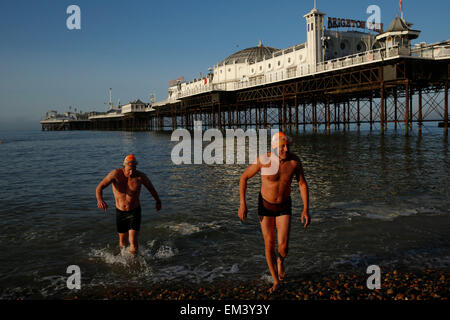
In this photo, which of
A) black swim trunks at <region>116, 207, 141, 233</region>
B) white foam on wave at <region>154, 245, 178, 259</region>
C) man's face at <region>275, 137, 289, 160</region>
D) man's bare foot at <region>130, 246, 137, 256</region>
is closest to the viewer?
man's face at <region>275, 137, 289, 160</region>

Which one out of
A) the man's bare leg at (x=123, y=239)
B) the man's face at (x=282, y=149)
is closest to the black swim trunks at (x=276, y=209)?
the man's face at (x=282, y=149)

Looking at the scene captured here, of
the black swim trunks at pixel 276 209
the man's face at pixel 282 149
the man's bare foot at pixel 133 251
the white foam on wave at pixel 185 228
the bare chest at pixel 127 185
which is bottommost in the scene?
the white foam on wave at pixel 185 228

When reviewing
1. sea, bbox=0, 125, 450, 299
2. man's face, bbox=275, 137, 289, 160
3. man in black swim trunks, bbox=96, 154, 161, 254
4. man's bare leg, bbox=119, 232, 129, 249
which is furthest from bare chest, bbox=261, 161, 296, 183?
man's bare leg, bbox=119, 232, 129, 249

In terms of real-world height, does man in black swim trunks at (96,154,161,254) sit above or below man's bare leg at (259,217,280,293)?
above

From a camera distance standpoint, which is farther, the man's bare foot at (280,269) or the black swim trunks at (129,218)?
the black swim trunks at (129,218)

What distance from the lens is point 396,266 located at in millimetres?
5824

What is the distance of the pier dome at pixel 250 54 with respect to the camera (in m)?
67.2

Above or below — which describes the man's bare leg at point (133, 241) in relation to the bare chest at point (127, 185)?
below

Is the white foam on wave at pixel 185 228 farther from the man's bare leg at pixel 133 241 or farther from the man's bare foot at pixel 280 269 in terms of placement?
the man's bare foot at pixel 280 269

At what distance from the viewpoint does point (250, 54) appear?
6950 centimetres

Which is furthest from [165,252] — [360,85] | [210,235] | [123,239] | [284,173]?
[360,85]

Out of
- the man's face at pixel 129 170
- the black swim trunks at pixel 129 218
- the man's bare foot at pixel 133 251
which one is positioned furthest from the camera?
the man's bare foot at pixel 133 251

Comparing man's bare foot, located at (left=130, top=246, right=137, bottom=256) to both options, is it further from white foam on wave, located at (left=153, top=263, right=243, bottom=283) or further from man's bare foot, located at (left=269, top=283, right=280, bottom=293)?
man's bare foot, located at (left=269, top=283, right=280, bottom=293)

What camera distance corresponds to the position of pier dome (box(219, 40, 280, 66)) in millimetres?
67150
